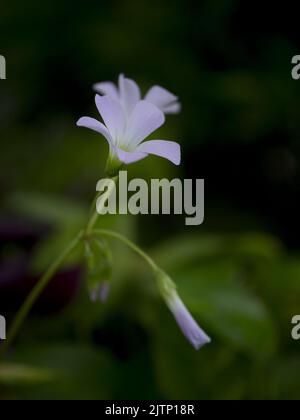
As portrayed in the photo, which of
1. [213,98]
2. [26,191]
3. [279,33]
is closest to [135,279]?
[26,191]

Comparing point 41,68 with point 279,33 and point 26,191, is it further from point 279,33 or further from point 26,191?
point 279,33

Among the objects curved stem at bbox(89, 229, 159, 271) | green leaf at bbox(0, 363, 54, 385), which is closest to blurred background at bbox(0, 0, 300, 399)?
green leaf at bbox(0, 363, 54, 385)

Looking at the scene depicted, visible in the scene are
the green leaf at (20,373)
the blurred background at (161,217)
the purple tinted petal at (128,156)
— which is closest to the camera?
the purple tinted petal at (128,156)

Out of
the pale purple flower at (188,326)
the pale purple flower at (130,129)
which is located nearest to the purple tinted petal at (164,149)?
the pale purple flower at (130,129)
